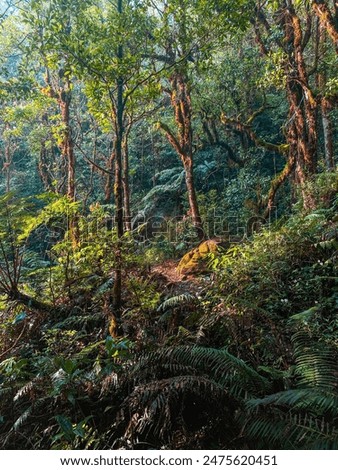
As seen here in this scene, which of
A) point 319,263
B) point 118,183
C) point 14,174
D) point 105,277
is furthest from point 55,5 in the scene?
point 14,174

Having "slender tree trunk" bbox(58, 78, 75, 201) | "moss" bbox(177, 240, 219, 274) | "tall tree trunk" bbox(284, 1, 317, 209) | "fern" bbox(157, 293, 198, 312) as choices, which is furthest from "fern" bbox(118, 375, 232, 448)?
"slender tree trunk" bbox(58, 78, 75, 201)

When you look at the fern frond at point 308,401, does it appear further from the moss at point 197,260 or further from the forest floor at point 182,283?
the moss at point 197,260

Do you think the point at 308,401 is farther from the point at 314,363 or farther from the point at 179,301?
the point at 179,301

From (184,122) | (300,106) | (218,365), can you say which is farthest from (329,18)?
(218,365)

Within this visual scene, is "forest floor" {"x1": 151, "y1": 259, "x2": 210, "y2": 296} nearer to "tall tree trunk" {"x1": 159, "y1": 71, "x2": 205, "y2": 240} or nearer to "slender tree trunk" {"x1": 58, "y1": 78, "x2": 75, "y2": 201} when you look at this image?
"tall tree trunk" {"x1": 159, "y1": 71, "x2": 205, "y2": 240}

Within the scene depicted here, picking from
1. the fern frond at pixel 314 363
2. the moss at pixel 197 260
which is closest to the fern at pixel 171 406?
the fern frond at pixel 314 363

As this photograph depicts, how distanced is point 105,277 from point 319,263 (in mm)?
3762

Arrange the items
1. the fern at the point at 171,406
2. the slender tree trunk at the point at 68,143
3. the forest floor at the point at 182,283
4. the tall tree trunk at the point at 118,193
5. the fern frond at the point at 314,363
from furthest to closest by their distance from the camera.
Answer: the slender tree trunk at the point at 68,143
the forest floor at the point at 182,283
the tall tree trunk at the point at 118,193
the fern frond at the point at 314,363
the fern at the point at 171,406

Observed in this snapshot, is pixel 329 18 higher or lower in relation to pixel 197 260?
higher

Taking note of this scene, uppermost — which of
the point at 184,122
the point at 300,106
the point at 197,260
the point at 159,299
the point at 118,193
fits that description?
the point at 184,122

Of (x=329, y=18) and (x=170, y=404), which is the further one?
(x=329, y=18)

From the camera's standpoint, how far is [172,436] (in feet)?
9.89

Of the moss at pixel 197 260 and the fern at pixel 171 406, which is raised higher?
the moss at pixel 197 260

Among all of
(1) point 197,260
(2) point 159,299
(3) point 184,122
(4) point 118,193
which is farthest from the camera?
(3) point 184,122
